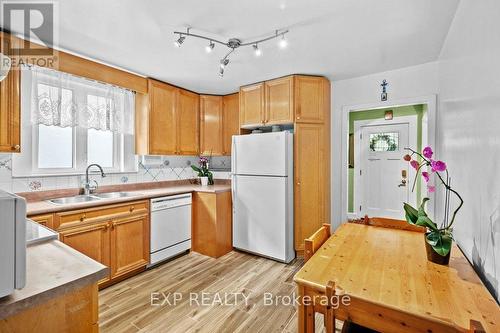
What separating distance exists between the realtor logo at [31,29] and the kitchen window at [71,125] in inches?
5.0

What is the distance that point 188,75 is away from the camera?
2.83 m

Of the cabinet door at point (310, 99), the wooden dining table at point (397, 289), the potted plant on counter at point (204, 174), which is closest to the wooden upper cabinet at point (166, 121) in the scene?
the potted plant on counter at point (204, 174)

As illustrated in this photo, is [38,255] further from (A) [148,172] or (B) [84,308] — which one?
(A) [148,172]

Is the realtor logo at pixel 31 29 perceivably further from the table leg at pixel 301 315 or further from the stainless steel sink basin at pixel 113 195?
the table leg at pixel 301 315

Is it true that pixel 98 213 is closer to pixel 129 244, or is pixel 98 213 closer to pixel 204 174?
pixel 129 244

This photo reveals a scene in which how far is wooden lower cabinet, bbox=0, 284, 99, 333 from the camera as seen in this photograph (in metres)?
0.72

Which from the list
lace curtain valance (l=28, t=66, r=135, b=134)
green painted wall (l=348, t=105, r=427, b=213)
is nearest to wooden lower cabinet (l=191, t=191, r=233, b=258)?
lace curtain valance (l=28, t=66, r=135, b=134)

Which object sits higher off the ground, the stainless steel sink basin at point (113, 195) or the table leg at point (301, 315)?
the stainless steel sink basin at point (113, 195)

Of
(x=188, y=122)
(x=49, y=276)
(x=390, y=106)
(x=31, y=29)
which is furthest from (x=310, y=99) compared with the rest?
(x=49, y=276)

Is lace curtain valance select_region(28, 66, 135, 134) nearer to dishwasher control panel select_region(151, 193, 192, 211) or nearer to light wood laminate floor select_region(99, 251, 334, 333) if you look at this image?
dishwasher control panel select_region(151, 193, 192, 211)

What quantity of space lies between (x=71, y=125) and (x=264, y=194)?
84.9 inches

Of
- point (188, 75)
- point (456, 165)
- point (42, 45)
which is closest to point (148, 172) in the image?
point (188, 75)

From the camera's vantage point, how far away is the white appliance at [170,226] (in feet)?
8.77

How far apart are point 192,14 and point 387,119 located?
3.80m
